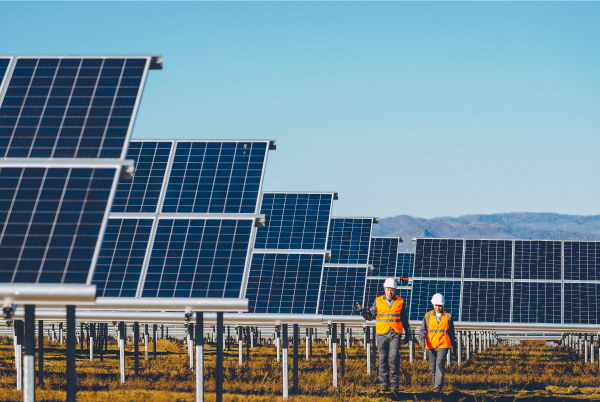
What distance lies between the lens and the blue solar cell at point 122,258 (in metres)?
18.0

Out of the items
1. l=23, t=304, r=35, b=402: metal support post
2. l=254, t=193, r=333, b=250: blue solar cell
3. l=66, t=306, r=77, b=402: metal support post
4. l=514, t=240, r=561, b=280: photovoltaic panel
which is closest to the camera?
l=23, t=304, r=35, b=402: metal support post

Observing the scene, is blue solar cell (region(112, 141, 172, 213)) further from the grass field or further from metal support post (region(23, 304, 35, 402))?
metal support post (region(23, 304, 35, 402))

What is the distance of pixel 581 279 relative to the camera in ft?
127

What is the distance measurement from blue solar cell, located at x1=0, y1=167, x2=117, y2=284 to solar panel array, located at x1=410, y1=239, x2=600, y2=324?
1016 inches

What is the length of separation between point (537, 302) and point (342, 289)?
972 cm

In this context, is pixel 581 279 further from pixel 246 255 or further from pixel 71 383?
pixel 71 383

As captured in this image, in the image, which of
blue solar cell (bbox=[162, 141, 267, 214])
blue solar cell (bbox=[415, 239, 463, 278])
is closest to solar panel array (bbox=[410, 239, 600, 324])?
blue solar cell (bbox=[415, 239, 463, 278])

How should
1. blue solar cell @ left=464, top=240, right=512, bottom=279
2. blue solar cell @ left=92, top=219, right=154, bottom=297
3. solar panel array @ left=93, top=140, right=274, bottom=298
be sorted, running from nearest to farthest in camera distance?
solar panel array @ left=93, top=140, right=274, bottom=298 < blue solar cell @ left=92, top=219, right=154, bottom=297 < blue solar cell @ left=464, top=240, right=512, bottom=279

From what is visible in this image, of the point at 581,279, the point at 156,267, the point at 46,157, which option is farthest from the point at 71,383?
the point at 581,279

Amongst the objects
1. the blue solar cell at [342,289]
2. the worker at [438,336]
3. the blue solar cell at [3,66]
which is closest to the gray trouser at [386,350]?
the worker at [438,336]

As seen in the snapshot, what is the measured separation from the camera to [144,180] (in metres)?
22.0

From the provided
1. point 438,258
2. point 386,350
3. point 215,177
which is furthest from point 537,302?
point 215,177

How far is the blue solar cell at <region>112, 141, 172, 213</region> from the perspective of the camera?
67.9 ft

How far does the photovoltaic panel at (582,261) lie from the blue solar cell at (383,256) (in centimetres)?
1292
